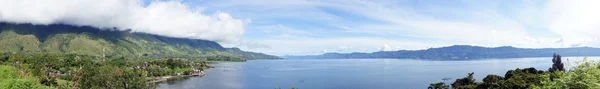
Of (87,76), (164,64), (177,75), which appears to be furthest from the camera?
(164,64)

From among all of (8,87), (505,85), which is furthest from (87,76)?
(505,85)

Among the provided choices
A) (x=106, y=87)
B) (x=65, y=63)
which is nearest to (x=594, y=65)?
(x=106, y=87)

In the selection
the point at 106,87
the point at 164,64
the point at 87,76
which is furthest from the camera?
the point at 164,64

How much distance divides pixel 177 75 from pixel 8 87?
3930 inches

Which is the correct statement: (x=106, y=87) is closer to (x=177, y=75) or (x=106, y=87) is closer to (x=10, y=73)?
(x=10, y=73)

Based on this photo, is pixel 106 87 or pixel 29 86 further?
pixel 106 87

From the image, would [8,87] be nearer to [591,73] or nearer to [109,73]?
[109,73]

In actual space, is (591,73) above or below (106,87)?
above

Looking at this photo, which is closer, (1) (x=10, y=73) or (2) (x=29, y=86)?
(2) (x=29, y=86)

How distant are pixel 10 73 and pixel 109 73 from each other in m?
11.2

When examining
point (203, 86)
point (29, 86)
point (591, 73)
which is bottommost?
point (203, 86)

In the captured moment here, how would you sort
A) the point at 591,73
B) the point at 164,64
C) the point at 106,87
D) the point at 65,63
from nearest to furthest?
the point at 591,73, the point at 106,87, the point at 65,63, the point at 164,64

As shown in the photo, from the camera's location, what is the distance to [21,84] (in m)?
25.1

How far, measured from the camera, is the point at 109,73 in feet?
120
